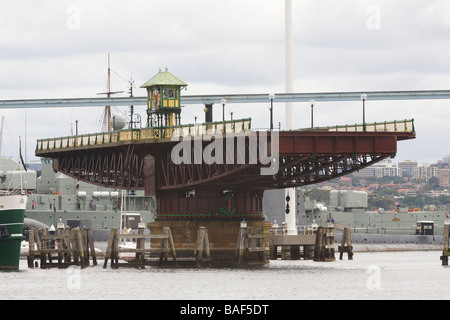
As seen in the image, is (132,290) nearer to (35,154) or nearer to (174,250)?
(174,250)

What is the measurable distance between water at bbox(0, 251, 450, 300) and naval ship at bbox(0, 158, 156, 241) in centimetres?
5588

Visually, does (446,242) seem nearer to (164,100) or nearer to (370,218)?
(164,100)

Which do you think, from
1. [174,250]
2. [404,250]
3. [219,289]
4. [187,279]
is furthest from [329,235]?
[404,250]

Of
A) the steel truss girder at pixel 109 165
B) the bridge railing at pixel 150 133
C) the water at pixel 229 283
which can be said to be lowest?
the water at pixel 229 283

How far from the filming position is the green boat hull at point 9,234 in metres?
91.0

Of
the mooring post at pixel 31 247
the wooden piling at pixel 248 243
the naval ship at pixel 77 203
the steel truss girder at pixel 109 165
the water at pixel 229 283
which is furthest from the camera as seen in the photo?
the naval ship at pixel 77 203

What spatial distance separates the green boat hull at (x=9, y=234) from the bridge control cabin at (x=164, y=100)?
630 inches

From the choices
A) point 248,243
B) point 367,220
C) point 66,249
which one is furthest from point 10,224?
point 367,220

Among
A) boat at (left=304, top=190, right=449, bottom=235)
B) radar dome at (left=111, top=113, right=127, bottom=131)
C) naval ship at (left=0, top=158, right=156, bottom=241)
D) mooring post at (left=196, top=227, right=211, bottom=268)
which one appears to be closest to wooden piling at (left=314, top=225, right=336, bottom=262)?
mooring post at (left=196, top=227, right=211, bottom=268)

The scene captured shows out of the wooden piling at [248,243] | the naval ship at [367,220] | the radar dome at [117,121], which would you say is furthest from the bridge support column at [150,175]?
the naval ship at [367,220]

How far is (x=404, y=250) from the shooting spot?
6752 inches

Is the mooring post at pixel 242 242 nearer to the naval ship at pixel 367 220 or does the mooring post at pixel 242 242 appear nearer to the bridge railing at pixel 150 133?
the bridge railing at pixel 150 133

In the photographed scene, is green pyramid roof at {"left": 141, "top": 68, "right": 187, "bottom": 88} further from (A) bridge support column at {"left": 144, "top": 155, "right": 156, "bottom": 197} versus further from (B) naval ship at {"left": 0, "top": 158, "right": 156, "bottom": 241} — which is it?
(B) naval ship at {"left": 0, "top": 158, "right": 156, "bottom": 241}

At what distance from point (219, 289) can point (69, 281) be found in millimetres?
13304
